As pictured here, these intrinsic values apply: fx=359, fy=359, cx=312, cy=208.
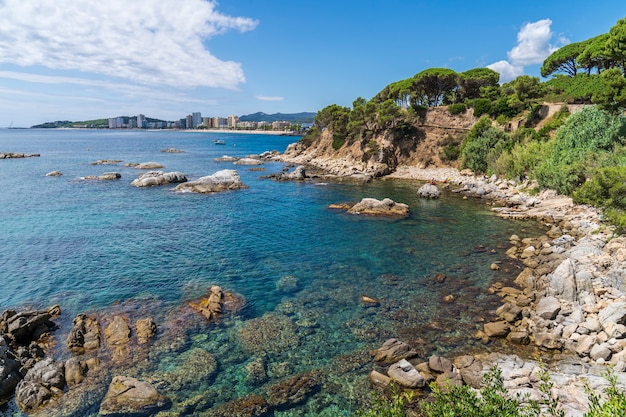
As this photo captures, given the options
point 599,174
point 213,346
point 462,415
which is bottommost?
point 213,346

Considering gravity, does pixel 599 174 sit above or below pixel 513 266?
above

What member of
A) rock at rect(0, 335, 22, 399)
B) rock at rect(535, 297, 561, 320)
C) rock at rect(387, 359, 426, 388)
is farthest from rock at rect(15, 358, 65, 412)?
rock at rect(535, 297, 561, 320)

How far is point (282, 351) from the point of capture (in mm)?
20203

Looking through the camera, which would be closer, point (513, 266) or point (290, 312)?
point (290, 312)

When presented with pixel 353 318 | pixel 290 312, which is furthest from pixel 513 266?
pixel 290 312

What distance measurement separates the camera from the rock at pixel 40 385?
643 inches

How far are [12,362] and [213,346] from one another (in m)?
9.87

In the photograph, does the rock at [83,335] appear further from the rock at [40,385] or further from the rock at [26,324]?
the rock at [40,385]

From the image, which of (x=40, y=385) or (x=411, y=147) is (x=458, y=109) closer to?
(x=411, y=147)

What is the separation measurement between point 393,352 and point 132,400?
12931mm

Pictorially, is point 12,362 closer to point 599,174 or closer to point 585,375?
point 585,375

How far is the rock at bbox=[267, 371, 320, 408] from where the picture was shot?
54.5 feet

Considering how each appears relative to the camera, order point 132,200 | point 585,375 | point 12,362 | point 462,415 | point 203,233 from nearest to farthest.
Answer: point 462,415
point 585,375
point 12,362
point 203,233
point 132,200

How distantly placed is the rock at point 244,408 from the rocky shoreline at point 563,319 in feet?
18.3
